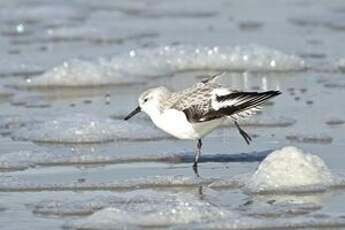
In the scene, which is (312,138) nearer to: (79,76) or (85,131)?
(85,131)


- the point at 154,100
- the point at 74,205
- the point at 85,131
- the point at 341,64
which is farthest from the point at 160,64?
the point at 74,205

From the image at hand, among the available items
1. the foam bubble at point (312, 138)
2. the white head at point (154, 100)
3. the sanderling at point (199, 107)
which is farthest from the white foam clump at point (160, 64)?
the sanderling at point (199, 107)

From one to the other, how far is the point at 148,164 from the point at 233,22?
5.45 m

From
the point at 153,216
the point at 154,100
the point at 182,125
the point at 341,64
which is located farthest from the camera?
the point at 341,64

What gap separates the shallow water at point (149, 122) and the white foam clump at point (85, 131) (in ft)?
0.04

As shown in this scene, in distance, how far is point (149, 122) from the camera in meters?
8.81

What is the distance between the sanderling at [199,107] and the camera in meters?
7.33

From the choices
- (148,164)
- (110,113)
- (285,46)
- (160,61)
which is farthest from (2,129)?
(285,46)

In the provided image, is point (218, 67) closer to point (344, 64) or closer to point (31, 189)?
point (344, 64)

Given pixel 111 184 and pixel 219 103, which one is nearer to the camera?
pixel 111 184

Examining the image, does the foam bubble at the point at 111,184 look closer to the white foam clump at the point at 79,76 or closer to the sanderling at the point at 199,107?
the sanderling at the point at 199,107

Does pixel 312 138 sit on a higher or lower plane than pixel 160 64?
lower

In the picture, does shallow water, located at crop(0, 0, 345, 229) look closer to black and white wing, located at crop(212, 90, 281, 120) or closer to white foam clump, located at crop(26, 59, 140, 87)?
white foam clump, located at crop(26, 59, 140, 87)

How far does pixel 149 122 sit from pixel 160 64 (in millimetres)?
2110
